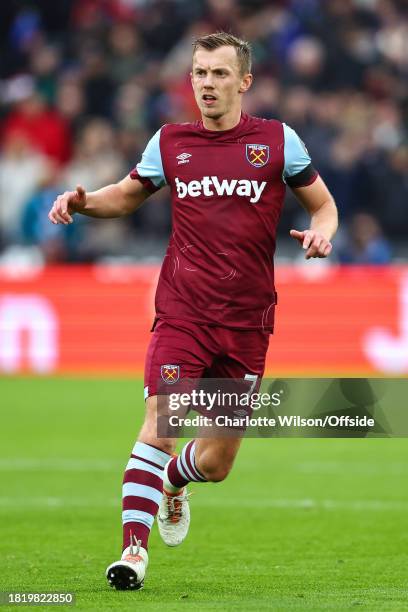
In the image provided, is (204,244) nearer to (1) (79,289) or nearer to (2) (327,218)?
(2) (327,218)

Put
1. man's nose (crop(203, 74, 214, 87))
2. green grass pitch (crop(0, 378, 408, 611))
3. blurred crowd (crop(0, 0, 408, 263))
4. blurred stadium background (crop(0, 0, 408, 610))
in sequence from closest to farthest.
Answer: green grass pitch (crop(0, 378, 408, 611))
man's nose (crop(203, 74, 214, 87))
blurred stadium background (crop(0, 0, 408, 610))
blurred crowd (crop(0, 0, 408, 263))

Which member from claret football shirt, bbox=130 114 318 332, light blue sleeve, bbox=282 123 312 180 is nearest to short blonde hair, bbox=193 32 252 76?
claret football shirt, bbox=130 114 318 332

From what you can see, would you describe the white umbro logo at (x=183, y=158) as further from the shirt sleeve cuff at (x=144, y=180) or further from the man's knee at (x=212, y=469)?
the man's knee at (x=212, y=469)

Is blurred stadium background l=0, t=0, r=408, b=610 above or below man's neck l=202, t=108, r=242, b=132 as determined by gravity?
below

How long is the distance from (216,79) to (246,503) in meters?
3.77

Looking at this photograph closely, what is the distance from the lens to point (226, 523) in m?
8.87

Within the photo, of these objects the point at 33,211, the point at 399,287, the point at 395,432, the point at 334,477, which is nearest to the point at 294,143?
the point at 395,432

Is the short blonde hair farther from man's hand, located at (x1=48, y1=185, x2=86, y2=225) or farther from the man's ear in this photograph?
Result: man's hand, located at (x1=48, y1=185, x2=86, y2=225)

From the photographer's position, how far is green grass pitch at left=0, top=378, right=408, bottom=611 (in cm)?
641

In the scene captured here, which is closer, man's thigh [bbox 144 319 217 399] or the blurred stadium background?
man's thigh [bbox 144 319 217 399]

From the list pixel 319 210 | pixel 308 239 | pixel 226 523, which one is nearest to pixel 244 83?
pixel 319 210

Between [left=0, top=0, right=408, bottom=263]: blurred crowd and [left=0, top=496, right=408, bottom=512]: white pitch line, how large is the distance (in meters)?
8.97

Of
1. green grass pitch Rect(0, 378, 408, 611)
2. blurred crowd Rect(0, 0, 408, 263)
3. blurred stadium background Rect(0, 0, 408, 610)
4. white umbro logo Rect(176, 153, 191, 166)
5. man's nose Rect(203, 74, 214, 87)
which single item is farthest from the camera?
blurred crowd Rect(0, 0, 408, 263)

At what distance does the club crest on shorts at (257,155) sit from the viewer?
22.6ft
